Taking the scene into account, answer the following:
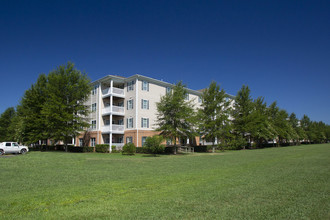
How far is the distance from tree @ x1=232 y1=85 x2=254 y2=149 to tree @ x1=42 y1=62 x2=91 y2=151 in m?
28.7

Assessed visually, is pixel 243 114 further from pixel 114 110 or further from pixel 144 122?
pixel 114 110

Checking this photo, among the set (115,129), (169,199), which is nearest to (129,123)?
(115,129)

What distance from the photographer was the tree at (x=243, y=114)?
44.4 m

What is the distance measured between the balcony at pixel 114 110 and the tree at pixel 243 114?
2222 cm

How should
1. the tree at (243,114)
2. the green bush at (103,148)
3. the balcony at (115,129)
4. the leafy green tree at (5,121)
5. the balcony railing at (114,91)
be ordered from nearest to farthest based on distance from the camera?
the green bush at (103,148)
the balcony at (115,129)
the balcony railing at (114,91)
the tree at (243,114)
the leafy green tree at (5,121)

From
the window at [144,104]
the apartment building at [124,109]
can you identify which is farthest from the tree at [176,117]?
the window at [144,104]

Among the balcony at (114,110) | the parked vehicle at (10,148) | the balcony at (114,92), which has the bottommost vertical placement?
the parked vehicle at (10,148)

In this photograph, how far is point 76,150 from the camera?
34906 mm

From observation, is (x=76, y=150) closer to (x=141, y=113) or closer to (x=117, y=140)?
(x=117, y=140)

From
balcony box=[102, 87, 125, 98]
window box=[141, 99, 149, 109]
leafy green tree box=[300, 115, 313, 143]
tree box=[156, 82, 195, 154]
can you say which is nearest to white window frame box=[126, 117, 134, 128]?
window box=[141, 99, 149, 109]

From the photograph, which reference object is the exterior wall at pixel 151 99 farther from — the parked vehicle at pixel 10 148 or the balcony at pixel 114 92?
the parked vehicle at pixel 10 148

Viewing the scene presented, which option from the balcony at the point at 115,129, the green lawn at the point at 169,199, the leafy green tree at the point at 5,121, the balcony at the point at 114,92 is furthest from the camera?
the leafy green tree at the point at 5,121

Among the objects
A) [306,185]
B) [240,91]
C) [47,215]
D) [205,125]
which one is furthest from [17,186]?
[240,91]

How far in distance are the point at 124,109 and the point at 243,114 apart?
80.0ft
